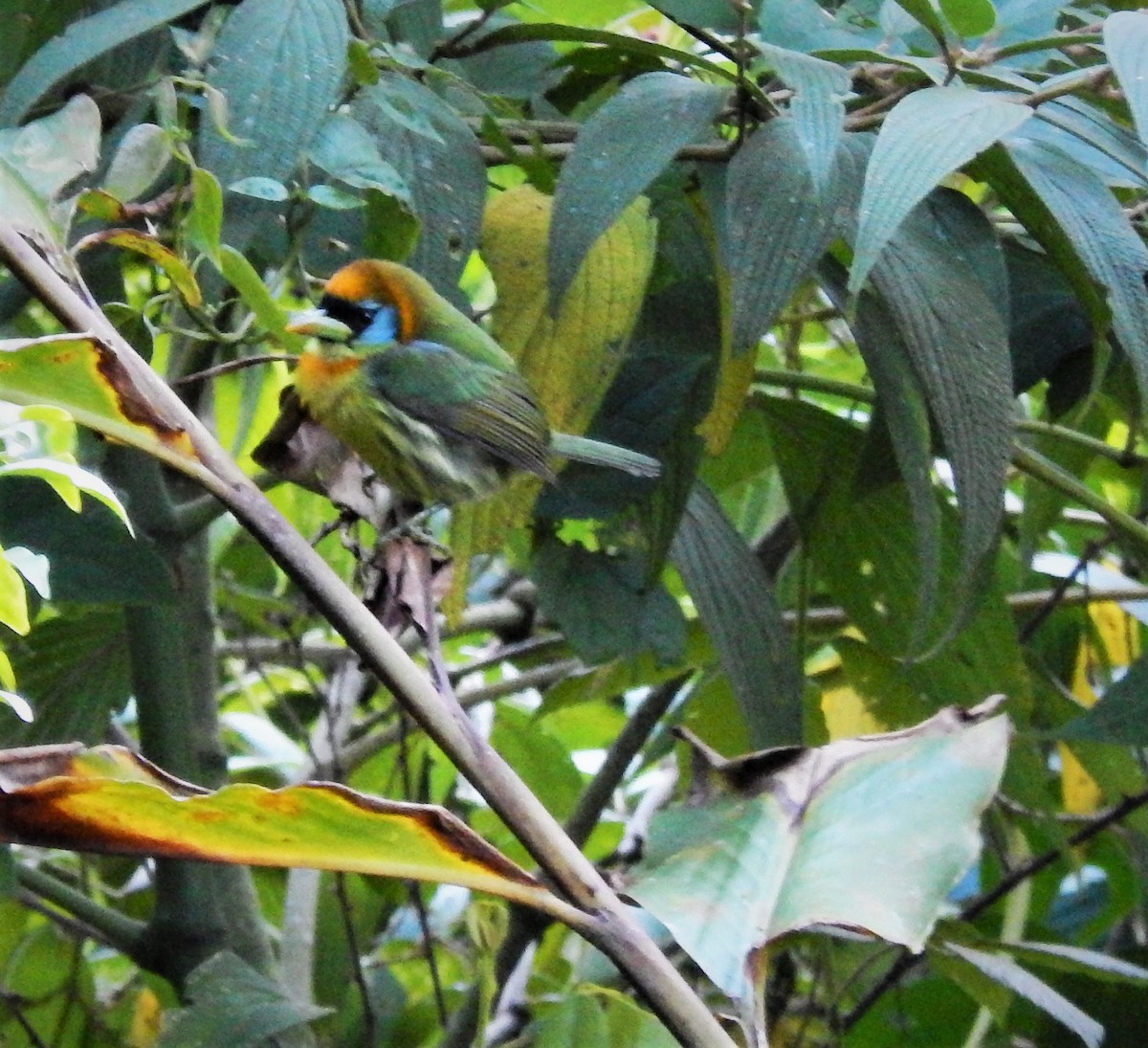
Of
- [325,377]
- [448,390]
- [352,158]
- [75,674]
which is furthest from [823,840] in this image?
[448,390]

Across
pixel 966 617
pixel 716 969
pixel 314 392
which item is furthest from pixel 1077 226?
pixel 314 392

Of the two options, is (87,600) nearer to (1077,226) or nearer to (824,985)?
(1077,226)

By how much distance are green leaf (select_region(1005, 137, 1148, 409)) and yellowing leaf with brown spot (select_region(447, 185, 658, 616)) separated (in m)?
0.29

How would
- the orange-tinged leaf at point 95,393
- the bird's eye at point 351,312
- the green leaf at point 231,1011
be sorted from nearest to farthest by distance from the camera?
the orange-tinged leaf at point 95,393 → the green leaf at point 231,1011 → the bird's eye at point 351,312

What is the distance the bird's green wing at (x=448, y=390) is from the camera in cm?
170

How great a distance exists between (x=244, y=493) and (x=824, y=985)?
3.78 feet

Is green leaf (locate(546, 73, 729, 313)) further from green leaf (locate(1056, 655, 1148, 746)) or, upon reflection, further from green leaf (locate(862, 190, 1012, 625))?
green leaf (locate(1056, 655, 1148, 746))

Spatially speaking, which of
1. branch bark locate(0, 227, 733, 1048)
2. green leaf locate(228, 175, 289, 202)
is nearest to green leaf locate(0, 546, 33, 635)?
branch bark locate(0, 227, 733, 1048)

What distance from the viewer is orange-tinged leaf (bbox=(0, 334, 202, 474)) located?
25.0 inches

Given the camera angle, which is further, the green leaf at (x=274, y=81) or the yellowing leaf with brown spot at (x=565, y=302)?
the yellowing leaf with brown spot at (x=565, y=302)

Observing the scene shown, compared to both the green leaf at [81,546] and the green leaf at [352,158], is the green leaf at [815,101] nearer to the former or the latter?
the green leaf at [352,158]

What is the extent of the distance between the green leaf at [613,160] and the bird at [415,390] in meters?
0.50

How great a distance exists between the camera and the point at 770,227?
95 centimetres

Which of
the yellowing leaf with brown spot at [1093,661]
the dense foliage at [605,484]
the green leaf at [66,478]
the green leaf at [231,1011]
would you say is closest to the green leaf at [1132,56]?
the dense foliage at [605,484]
